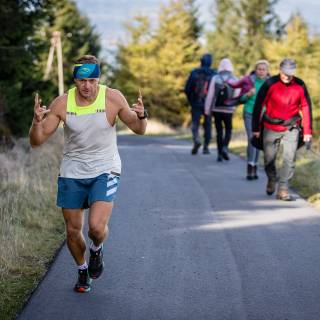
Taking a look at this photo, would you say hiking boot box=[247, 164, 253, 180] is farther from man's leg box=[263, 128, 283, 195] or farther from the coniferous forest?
the coniferous forest

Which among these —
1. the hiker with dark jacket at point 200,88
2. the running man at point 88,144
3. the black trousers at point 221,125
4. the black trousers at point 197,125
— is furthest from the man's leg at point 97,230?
the black trousers at point 197,125

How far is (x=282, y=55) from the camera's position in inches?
1665

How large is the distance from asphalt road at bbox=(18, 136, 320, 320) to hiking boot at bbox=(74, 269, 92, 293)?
0.07 m

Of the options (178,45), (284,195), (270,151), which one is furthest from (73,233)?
(178,45)

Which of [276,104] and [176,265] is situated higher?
[276,104]

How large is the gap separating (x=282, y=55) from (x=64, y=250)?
3764 centimetres

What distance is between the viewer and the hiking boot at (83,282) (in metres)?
5.13

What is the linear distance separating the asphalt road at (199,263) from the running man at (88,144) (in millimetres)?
431

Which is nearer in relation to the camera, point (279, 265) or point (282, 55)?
point (279, 265)

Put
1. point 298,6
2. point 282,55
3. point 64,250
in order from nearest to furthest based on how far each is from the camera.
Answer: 1. point 64,250
2. point 282,55
3. point 298,6

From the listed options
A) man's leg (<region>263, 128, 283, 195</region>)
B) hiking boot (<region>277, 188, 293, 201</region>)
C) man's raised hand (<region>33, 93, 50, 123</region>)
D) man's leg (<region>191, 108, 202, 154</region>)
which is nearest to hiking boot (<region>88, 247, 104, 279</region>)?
man's raised hand (<region>33, 93, 50, 123</region>)

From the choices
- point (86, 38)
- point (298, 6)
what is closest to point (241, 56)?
point (298, 6)

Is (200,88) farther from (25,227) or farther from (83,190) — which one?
(83,190)

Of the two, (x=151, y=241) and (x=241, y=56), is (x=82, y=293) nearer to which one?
(x=151, y=241)
